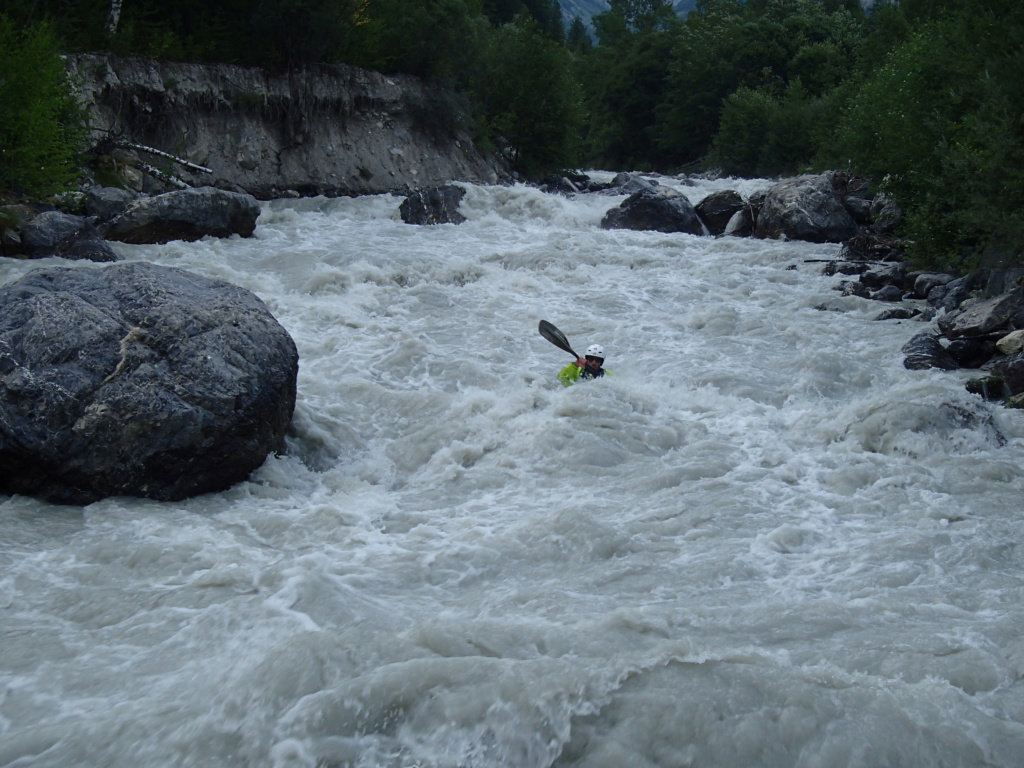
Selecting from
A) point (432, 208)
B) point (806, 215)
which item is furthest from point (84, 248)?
point (806, 215)

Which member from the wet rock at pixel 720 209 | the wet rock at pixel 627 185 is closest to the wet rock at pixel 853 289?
the wet rock at pixel 720 209

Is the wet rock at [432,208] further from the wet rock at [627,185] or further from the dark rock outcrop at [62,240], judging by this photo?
the dark rock outcrop at [62,240]

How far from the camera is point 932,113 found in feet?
46.5

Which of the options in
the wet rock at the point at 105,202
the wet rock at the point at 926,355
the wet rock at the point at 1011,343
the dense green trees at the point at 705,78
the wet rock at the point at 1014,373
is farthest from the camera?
the wet rock at the point at 105,202

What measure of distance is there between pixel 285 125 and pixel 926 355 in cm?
1769

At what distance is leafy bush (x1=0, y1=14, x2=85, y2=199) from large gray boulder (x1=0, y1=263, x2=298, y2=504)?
7560mm

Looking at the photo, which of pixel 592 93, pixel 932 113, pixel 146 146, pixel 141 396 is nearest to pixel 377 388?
pixel 141 396

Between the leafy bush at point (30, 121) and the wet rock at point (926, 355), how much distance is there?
13.0 meters

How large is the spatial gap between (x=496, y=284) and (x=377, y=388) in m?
5.05

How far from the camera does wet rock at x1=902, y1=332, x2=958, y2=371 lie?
31.9 ft

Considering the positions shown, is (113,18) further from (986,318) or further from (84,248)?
(986,318)

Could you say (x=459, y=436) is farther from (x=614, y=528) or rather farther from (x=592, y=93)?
(x=592, y=93)

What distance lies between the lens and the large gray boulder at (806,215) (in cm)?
1780

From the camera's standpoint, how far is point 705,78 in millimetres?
41469
